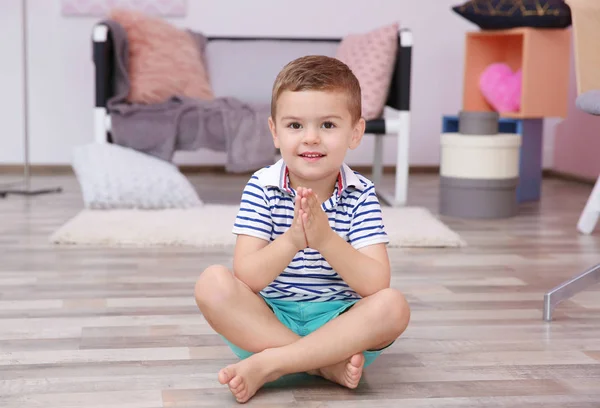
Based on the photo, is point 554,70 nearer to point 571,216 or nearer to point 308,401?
point 571,216

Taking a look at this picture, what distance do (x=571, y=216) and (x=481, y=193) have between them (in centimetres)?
37

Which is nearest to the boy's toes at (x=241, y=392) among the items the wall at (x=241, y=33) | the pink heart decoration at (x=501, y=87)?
the pink heart decoration at (x=501, y=87)

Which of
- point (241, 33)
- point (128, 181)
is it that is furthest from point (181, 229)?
point (241, 33)

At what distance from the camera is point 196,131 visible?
3.09 metres

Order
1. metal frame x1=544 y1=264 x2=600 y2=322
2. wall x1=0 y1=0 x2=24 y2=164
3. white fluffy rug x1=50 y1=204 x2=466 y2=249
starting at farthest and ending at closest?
wall x1=0 y1=0 x2=24 y2=164
white fluffy rug x1=50 y1=204 x2=466 y2=249
metal frame x1=544 y1=264 x2=600 y2=322

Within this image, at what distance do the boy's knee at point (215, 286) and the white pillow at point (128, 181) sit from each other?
5.74 ft

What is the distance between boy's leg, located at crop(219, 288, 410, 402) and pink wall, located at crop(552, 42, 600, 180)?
3.01 metres

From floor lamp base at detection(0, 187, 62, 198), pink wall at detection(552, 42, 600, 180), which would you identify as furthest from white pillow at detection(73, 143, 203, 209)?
pink wall at detection(552, 42, 600, 180)

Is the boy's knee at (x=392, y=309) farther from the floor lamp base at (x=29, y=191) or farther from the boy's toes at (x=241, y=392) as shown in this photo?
the floor lamp base at (x=29, y=191)

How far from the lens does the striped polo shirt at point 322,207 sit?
1.29m

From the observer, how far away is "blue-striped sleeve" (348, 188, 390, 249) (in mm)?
1286

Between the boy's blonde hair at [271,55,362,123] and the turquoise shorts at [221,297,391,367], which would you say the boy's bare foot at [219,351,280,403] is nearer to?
the turquoise shorts at [221,297,391,367]

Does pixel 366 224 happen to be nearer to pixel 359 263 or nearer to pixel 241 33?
pixel 359 263

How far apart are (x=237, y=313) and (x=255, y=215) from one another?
5.9 inches
